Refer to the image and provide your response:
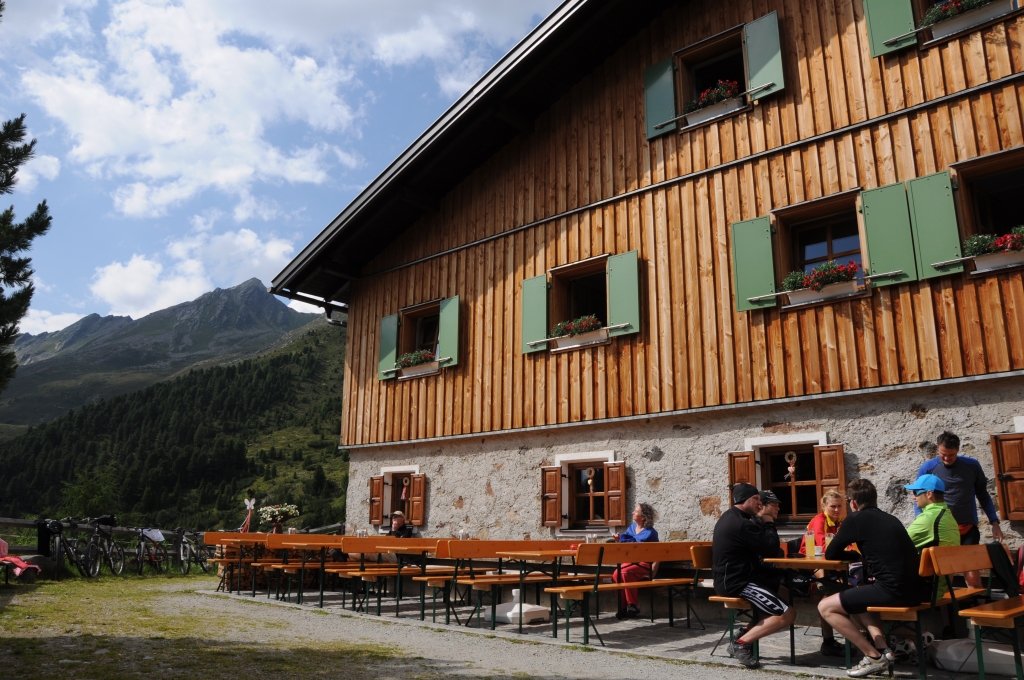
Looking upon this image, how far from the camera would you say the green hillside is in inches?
1969

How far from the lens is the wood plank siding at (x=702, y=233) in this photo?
753 centimetres

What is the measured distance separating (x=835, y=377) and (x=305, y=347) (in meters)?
73.5

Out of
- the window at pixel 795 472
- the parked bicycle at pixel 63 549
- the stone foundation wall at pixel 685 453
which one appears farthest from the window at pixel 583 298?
the parked bicycle at pixel 63 549

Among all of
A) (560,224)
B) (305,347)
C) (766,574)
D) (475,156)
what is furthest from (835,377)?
(305,347)

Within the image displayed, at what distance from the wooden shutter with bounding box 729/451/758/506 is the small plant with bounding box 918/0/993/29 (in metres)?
4.67

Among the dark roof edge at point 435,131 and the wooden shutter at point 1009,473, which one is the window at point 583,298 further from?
the wooden shutter at point 1009,473

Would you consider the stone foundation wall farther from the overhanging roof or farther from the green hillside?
the green hillside

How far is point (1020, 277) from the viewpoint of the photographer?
23.0 ft

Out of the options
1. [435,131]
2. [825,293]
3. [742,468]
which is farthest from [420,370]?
[825,293]

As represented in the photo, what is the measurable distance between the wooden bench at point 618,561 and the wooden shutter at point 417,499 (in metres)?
4.63

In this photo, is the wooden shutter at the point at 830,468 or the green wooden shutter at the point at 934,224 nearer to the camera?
the green wooden shutter at the point at 934,224

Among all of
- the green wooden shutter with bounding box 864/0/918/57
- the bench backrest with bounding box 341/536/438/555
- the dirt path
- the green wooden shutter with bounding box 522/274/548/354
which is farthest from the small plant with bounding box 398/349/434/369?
the green wooden shutter with bounding box 864/0/918/57

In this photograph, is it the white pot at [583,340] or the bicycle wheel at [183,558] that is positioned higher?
the white pot at [583,340]

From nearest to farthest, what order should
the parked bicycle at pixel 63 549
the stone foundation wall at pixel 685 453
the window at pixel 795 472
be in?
the stone foundation wall at pixel 685 453 < the window at pixel 795 472 < the parked bicycle at pixel 63 549
